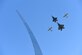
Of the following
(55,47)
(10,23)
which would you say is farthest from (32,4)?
(55,47)

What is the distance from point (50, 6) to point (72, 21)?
0.17 metres

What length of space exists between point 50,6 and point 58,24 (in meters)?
0.12

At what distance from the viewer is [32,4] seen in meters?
1.54

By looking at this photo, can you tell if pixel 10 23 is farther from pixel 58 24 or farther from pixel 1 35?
pixel 58 24

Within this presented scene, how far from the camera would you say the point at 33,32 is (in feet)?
5.08

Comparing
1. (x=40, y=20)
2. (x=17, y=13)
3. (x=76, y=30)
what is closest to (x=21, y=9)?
(x=17, y=13)

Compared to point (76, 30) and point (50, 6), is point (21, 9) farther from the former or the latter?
point (76, 30)

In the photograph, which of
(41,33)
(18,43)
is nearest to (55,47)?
(41,33)

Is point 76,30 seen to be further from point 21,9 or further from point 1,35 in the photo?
point 1,35

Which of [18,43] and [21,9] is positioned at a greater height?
[21,9]

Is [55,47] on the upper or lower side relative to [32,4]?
lower

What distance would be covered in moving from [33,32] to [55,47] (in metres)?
0.17

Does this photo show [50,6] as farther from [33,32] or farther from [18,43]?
[18,43]

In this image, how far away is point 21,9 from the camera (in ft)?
5.01
